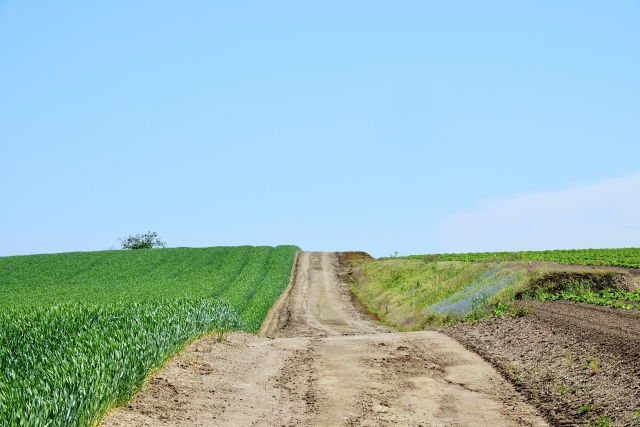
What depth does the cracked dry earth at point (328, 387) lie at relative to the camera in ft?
43.0

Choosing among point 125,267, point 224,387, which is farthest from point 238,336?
point 125,267

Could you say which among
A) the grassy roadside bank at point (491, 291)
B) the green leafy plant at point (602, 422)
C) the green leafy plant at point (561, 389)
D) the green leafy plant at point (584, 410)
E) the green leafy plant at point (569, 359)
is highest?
the grassy roadside bank at point (491, 291)

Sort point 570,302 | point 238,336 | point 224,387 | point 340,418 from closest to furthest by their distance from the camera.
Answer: point 340,418, point 224,387, point 238,336, point 570,302

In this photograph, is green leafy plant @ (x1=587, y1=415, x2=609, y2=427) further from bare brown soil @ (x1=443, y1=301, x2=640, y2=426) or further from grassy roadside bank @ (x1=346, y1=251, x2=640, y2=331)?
grassy roadside bank @ (x1=346, y1=251, x2=640, y2=331)

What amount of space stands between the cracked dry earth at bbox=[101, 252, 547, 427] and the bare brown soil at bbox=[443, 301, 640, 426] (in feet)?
1.86

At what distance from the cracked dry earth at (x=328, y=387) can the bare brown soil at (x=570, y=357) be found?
0.57 m

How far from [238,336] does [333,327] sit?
9411 mm

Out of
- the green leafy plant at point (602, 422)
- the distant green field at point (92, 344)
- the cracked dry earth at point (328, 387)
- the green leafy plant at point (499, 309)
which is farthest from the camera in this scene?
the green leafy plant at point (499, 309)

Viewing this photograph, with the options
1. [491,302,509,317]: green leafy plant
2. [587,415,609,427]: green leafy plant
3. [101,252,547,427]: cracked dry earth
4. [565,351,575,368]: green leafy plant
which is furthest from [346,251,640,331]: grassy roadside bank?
[587,415,609,427]: green leafy plant

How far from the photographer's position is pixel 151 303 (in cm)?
2378

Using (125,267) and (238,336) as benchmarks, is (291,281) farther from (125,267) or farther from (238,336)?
(238,336)

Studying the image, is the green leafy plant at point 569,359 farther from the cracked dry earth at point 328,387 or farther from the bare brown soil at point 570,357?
the cracked dry earth at point 328,387

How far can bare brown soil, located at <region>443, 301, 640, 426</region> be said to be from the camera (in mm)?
13562

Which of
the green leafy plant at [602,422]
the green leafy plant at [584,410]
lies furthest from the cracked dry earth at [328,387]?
the green leafy plant at [602,422]
